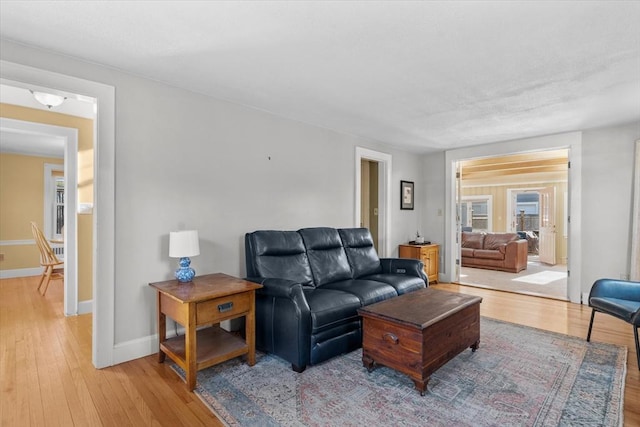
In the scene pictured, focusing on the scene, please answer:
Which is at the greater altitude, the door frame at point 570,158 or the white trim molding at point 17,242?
the door frame at point 570,158

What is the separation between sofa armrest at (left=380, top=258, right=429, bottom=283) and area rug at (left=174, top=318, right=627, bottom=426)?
101cm

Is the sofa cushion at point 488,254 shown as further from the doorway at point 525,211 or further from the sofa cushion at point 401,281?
the sofa cushion at point 401,281

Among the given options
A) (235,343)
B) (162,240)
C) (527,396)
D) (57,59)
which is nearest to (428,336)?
(527,396)

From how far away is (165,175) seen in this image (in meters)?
2.86

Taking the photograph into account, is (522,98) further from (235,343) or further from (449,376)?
(235,343)

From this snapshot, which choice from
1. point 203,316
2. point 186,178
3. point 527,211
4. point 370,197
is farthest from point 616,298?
point 527,211

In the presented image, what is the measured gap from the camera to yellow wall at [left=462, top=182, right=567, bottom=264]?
27.1ft

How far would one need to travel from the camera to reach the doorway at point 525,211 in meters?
5.84

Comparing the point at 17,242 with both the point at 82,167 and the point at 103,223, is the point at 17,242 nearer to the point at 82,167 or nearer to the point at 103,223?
the point at 82,167

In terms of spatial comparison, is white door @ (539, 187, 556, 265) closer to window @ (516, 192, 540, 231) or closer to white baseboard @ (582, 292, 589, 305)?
window @ (516, 192, 540, 231)

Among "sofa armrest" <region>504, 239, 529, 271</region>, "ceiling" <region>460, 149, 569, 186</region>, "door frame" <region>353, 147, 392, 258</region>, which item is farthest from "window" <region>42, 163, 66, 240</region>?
"sofa armrest" <region>504, 239, 529, 271</region>

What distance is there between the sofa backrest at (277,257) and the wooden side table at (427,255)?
8.79 ft

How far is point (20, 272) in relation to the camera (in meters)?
6.10

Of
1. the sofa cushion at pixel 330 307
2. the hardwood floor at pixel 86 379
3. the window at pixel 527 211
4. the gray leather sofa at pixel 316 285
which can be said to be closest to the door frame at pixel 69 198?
the hardwood floor at pixel 86 379
